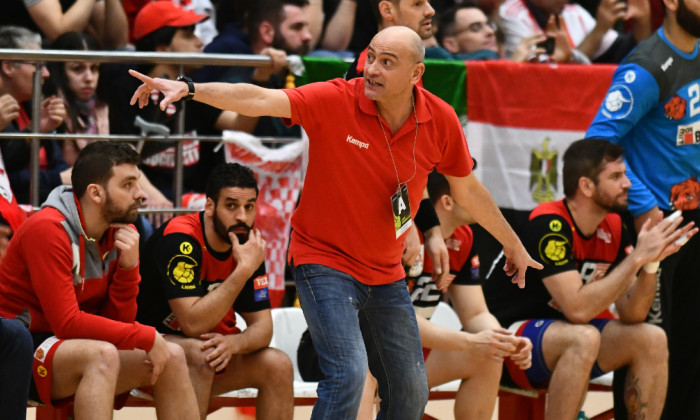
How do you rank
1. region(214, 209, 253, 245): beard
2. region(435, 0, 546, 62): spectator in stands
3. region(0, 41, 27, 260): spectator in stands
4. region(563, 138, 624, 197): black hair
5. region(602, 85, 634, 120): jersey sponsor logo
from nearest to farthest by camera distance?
region(214, 209, 253, 245): beard
region(0, 41, 27, 260): spectator in stands
region(563, 138, 624, 197): black hair
region(602, 85, 634, 120): jersey sponsor logo
region(435, 0, 546, 62): spectator in stands

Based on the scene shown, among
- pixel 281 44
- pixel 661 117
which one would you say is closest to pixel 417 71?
pixel 661 117

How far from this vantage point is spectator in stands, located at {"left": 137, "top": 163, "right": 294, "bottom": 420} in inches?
197

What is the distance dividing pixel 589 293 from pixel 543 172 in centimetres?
146

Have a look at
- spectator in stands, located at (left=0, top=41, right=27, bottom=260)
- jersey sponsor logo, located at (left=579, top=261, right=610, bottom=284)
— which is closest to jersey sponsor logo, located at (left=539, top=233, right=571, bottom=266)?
jersey sponsor logo, located at (left=579, top=261, right=610, bottom=284)

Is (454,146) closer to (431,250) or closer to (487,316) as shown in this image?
(431,250)

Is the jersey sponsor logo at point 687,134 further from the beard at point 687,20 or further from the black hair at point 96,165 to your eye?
the black hair at point 96,165

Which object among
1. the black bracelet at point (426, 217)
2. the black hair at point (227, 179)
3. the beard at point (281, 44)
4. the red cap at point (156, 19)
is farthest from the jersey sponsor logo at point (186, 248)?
the beard at point (281, 44)

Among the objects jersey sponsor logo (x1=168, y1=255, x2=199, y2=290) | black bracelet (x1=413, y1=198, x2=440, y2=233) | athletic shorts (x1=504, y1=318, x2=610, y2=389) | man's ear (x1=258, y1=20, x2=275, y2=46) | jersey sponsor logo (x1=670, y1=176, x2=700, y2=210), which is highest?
man's ear (x1=258, y1=20, x2=275, y2=46)

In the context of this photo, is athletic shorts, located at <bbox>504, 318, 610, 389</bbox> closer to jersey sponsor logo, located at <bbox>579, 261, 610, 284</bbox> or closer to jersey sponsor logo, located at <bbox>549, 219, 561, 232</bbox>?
jersey sponsor logo, located at <bbox>579, 261, 610, 284</bbox>

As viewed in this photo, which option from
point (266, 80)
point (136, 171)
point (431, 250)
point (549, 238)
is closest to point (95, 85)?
point (266, 80)

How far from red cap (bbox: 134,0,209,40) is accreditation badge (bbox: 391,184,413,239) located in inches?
115

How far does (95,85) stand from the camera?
6.28 meters

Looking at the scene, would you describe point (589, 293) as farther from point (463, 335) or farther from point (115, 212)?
point (115, 212)

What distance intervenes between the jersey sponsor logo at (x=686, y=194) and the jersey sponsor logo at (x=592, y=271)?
21.3 inches
